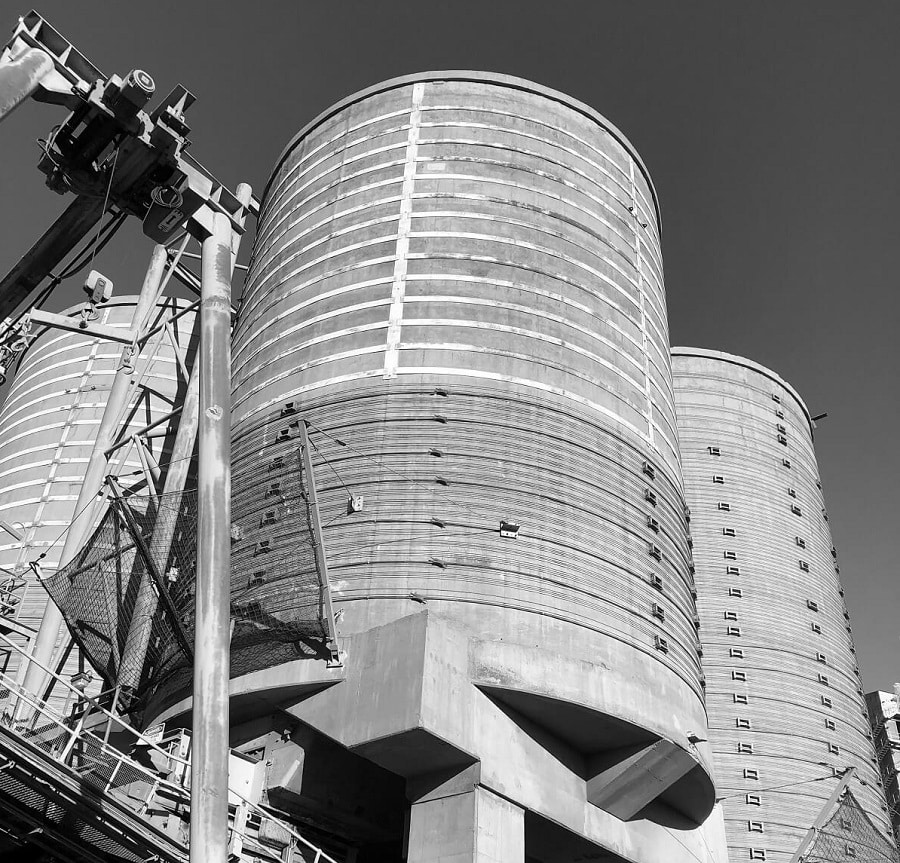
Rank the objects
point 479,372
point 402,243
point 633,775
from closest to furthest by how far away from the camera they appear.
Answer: point 633,775 < point 479,372 < point 402,243

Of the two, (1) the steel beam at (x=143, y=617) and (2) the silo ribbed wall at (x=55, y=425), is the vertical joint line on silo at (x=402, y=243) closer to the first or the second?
Result: (1) the steel beam at (x=143, y=617)

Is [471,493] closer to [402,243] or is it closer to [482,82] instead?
[402,243]

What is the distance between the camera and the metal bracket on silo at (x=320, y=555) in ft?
67.9

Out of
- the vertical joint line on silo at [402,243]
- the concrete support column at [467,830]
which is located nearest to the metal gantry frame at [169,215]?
the concrete support column at [467,830]

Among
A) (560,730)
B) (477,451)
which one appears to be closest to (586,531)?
(477,451)

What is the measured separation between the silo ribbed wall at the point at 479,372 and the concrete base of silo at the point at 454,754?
1.18 m

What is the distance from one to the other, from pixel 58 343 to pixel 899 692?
55.7 meters

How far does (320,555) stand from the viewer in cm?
2128

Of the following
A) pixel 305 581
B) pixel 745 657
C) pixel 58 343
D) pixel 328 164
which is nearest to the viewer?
pixel 305 581

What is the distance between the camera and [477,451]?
24.3 m

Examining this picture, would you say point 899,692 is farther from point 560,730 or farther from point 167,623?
point 167,623

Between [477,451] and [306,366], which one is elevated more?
[306,366]

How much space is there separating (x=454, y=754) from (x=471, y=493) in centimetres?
638

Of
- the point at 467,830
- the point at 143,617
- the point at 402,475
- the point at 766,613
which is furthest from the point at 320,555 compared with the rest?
the point at 766,613
